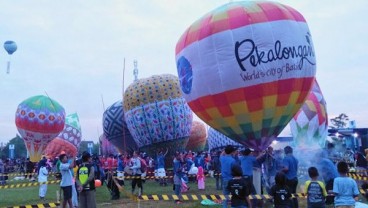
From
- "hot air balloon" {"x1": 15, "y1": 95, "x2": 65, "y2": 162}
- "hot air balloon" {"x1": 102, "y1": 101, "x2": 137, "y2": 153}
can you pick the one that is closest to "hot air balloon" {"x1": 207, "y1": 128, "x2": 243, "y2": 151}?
"hot air balloon" {"x1": 102, "y1": 101, "x2": 137, "y2": 153}

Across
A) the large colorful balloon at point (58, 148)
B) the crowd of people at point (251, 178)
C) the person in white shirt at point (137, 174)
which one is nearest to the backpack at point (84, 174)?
the crowd of people at point (251, 178)

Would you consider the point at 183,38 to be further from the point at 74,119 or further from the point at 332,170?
the point at 74,119

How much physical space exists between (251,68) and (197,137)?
3837 cm

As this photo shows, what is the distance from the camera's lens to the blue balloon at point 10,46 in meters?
30.9

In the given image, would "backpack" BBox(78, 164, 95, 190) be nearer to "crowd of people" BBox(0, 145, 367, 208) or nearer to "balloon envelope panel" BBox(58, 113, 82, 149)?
"crowd of people" BBox(0, 145, 367, 208)

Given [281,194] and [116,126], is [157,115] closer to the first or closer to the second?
[116,126]

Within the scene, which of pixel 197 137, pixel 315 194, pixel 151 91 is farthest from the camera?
pixel 197 137

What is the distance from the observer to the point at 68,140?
4122 cm

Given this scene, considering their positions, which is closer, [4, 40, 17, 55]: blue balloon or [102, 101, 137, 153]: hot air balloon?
[4, 40, 17, 55]: blue balloon

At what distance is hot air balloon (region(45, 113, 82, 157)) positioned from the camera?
131 ft

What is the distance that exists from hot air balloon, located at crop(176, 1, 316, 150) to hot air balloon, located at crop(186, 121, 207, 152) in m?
36.3

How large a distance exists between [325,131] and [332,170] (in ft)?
30.7

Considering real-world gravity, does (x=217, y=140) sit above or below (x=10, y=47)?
below

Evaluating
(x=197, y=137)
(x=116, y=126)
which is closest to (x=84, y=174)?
(x=116, y=126)
